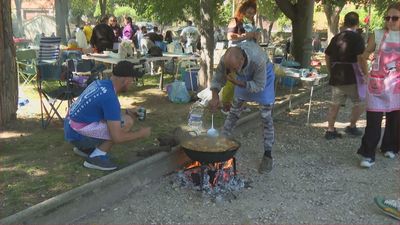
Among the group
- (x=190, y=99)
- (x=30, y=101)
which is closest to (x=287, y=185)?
(x=190, y=99)

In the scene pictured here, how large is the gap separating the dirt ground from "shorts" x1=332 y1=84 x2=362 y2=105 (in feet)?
2.21

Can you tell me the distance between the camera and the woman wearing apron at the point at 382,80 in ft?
16.4

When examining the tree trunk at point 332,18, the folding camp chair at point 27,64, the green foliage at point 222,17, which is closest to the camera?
the folding camp chair at point 27,64

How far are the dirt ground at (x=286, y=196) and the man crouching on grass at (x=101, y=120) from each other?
60cm

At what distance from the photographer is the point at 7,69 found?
6.51 metres

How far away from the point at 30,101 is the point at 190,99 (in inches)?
123

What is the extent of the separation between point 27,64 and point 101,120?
6779mm

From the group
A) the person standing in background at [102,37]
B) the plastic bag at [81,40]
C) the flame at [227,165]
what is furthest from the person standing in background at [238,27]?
the plastic bag at [81,40]

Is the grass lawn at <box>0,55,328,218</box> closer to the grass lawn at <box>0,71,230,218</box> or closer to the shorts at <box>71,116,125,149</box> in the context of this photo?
the grass lawn at <box>0,71,230,218</box>

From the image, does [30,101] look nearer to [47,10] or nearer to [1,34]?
[1,34]

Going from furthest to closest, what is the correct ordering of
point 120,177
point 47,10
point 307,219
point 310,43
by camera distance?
point 47,10 < point 310,43 < point 120,177 < point 307,219

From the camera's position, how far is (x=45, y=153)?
17.5ft

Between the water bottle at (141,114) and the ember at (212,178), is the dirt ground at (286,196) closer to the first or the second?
the ember at (212,178)

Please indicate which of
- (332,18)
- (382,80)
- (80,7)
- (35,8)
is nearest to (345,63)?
(382,80)
